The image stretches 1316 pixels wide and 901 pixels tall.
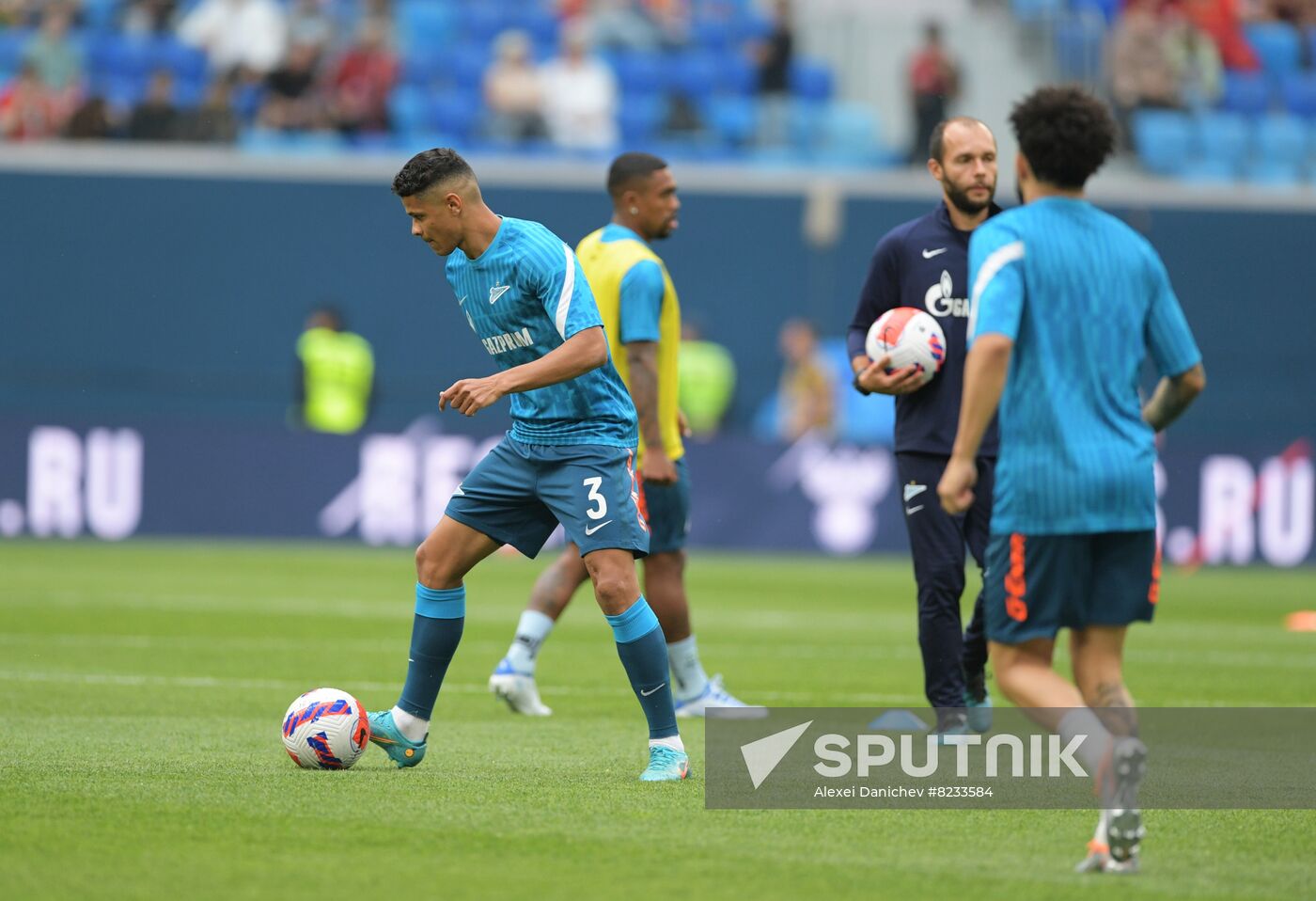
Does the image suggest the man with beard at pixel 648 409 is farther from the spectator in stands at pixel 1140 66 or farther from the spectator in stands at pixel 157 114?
the spectator in stands at pixel 1140 66

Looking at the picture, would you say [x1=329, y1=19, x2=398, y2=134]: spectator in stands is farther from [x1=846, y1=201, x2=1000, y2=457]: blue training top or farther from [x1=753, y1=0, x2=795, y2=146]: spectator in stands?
[x1=846, y1=201, x2=1000, y2=457]: blue training top

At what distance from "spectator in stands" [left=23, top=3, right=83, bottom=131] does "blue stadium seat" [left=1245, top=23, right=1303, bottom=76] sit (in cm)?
1573

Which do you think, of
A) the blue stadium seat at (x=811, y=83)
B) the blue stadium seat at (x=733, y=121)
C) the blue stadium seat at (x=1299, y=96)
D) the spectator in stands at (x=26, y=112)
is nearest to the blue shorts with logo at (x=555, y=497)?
the spectator in stands at (x=26, y=112)

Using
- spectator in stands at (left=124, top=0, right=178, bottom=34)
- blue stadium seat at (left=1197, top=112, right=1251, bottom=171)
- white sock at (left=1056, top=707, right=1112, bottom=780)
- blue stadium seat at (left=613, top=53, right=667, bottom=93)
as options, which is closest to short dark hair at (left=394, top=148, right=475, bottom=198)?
white sock at (left=1056, top=707, right=1112, bottom=780)

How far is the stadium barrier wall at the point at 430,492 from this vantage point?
2042cm

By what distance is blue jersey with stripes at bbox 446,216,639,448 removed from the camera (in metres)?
6.80

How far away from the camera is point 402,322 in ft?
80.7

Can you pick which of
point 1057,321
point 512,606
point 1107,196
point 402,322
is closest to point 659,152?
point 402,322

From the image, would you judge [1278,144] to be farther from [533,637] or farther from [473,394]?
[473,394]

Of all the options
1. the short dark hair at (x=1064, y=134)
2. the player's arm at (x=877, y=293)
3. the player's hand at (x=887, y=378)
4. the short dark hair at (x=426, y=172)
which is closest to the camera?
the short dark hair at (x=1064, y=134)

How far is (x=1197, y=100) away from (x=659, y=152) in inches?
292

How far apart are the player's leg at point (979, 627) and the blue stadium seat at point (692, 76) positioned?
17.6m

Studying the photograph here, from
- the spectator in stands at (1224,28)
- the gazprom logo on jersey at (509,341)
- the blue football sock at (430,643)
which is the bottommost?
the blue football sock at (430,643)

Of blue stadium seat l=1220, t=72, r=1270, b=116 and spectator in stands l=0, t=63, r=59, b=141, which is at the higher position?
blue stadium seat l=1220, t=72, r=1270, b=116
